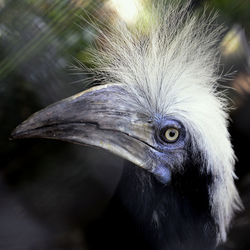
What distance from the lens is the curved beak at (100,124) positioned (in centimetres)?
118

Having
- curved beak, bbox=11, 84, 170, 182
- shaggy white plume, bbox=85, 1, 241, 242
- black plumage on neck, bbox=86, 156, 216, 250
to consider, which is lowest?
black plumage on neck, bbox=86, 156, 216, 250

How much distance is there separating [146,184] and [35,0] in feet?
2.26

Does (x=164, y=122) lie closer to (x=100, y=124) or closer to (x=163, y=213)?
(x=100, y=124)

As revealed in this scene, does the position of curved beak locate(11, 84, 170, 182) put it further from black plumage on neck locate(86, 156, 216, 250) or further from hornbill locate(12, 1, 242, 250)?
black plumage on neck locate(86, 156, 216, 250)

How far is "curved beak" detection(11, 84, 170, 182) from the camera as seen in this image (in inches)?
46.6

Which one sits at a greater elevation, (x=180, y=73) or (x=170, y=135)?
(x=180, y=73)

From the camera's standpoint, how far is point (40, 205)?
1.69 meters

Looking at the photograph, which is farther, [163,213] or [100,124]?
[163,213]

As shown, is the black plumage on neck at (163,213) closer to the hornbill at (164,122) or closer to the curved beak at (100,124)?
the hornbill at (164,122)

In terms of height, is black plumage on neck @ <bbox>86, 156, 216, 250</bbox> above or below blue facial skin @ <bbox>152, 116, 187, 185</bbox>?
below

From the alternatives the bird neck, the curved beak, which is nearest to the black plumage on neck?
the bird neck

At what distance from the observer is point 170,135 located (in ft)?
4.21

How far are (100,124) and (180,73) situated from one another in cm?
31

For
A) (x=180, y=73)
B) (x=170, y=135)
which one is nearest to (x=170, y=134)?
(x=170, y=135)
